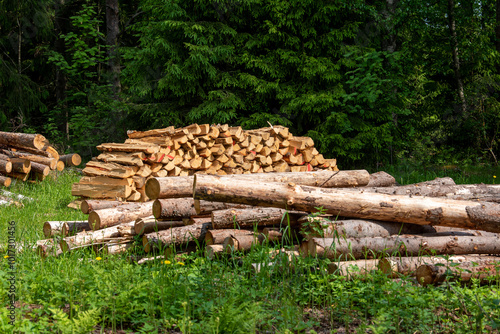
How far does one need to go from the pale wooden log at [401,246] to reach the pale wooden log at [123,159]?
4769 millimetres

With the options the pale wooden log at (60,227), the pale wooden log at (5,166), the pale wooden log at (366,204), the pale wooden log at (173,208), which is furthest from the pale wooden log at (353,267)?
the pale wooden log at (5,166)

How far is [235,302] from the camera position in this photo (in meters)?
3.13

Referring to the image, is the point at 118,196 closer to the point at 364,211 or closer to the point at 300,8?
the point at 364,211

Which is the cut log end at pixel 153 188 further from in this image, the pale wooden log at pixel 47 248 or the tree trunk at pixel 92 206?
the tree trunk at pixel 92 206

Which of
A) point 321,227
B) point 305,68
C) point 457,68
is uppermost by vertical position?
point 457,68

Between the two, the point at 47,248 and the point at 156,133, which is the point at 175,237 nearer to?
the point at 47,248

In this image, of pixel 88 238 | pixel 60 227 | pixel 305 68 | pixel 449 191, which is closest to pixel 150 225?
pixel 88 238

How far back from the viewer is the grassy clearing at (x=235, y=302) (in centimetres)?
274

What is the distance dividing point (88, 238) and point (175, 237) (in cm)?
109

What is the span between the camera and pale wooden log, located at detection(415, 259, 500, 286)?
3521 mm

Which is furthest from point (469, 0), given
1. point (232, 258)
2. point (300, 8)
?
point (232, 258)

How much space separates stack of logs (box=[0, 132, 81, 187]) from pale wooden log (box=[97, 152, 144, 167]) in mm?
2025

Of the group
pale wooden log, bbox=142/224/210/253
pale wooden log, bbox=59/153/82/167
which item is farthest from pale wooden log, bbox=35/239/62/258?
pale wooden log, bbox=59/153/82/167

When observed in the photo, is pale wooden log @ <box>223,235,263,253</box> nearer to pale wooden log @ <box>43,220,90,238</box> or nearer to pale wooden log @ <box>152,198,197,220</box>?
pale wooden log @ <box>152,198,197,220</box>
